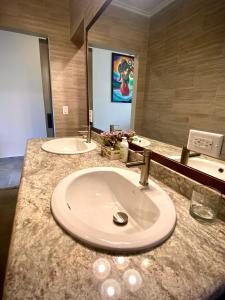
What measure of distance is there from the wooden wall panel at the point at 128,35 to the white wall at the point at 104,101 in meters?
0.09

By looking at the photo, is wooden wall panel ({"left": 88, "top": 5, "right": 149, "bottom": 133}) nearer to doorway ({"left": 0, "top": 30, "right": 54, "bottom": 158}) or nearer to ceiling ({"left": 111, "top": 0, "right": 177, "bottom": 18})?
ceiling ({"left": 111, "top": 0, "right": 177, "bottom": 18})

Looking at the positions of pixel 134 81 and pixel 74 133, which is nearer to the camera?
pixel 134 81

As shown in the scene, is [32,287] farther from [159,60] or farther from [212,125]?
[159,60]

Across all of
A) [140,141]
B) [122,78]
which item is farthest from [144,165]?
[122,78]

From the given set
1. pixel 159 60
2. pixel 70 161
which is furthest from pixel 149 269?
pixel 159 60

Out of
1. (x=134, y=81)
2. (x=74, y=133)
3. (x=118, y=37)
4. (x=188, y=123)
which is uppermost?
(x=118, y=37)

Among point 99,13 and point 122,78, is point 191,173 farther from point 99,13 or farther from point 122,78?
point 99,13

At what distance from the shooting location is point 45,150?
1192mm

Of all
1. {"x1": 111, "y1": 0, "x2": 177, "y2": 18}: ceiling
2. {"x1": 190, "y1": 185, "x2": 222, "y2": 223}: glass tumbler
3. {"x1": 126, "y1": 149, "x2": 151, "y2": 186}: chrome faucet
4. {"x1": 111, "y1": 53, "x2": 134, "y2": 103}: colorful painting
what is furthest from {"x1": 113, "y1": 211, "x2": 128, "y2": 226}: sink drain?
{"x1": 111, "y1": 0, "x2": 177, "y2": 18}: ceiling

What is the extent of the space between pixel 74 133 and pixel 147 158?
1591mm

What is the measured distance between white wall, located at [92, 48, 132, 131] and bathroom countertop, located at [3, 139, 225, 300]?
763 mm

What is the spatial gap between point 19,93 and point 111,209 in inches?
125

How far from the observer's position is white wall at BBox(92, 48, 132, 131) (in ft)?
3.75

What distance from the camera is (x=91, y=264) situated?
36cm
